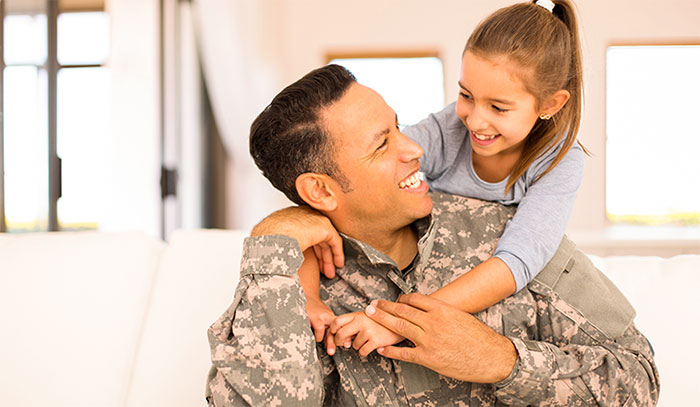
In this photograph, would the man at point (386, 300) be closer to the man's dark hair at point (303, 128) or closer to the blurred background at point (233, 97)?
the man's dark hair at point (303, 128)

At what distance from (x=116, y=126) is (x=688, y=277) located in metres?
3.24

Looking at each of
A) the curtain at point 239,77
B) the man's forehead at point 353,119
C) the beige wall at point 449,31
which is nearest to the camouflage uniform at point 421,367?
the man's forehead at point 353,119

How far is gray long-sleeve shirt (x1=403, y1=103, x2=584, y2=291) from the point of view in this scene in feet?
4.54

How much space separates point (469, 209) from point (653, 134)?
4559mm

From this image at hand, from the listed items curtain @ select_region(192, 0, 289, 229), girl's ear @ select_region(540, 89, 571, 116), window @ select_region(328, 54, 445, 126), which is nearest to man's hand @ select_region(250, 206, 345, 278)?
girl's ear @ select_region(540, 89, 571, 116)

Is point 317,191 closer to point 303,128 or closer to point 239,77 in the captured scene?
point 303,128

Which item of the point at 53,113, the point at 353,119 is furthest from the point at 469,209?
the point at 53,113

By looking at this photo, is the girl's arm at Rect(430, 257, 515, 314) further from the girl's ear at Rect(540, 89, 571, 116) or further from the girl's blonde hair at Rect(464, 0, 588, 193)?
the girl's ear at Rect(540, 89, 571, 116)

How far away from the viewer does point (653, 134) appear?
5.51 metres

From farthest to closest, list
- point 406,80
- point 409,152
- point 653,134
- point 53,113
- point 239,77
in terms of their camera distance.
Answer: point 406,80 < point 653,134 < point 239,77 < point 53,113 < point 409,152

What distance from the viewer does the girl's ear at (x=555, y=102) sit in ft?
5.32

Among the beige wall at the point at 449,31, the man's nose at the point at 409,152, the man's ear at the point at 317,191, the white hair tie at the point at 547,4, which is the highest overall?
the beige wall at the point at 449,31

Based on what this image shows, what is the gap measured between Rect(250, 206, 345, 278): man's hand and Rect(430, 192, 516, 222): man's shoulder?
0.85 ft

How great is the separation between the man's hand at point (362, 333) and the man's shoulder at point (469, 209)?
1.23 feet
